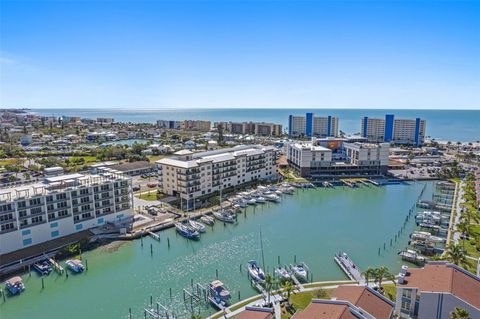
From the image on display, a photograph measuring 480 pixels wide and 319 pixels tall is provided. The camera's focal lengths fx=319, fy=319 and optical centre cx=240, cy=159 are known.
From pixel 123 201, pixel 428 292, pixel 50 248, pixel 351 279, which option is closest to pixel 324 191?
pixel 351 279

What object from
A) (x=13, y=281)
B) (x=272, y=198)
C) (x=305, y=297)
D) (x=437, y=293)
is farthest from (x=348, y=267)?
(x=13, y=281)

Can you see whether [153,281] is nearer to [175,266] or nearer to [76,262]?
[175,266]

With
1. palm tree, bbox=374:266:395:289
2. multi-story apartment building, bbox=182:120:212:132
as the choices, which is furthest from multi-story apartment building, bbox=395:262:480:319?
multi-story apartment building, bbox=182:120:212:132

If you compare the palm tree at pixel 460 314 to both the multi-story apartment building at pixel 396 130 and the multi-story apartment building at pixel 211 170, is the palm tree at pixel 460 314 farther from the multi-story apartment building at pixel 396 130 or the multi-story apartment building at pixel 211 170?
the multi-story apartment building at pixel 396 130

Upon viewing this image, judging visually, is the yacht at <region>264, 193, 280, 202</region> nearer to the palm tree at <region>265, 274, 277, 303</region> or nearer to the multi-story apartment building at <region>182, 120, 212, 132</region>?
the palm tree at <region>265, 274, 277, 303</region>

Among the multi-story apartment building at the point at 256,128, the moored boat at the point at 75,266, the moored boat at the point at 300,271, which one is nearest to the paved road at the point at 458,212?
the moored boat at the point at 300,271

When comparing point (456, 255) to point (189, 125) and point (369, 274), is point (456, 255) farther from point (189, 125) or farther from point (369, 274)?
point (189, 125)
